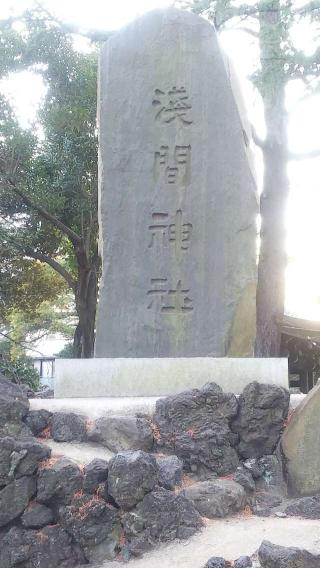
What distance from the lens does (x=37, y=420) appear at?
13.0 ft

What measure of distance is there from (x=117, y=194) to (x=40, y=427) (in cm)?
239

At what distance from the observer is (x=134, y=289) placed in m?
5.45

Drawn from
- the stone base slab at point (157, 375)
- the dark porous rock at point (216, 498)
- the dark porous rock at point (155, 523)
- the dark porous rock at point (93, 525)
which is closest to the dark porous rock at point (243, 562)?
the dark porous rock at point (155, 523)

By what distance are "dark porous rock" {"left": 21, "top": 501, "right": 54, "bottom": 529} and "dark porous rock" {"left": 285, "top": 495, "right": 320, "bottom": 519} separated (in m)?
1.40

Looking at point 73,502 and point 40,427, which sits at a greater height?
point 40,427

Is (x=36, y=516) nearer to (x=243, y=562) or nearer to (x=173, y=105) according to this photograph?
(x=243, y=562)

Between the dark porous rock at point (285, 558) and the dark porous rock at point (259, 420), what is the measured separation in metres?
1.18

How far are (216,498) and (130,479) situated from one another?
2.08 ft

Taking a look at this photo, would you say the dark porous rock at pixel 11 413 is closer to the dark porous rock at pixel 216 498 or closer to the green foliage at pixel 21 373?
the dark porous rock at pixel 216 498

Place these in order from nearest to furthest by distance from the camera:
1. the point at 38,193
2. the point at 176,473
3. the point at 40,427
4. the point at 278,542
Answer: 1. the point at 278,542
2. the point at 176,473
3. the point at 40,427
4. the point at 38,193

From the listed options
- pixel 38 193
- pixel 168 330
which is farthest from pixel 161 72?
pixel 38 193

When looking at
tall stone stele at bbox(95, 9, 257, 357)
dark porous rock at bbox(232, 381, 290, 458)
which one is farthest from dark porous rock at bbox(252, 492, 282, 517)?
tall stone stele at bbox(95, 9, 257, 357)

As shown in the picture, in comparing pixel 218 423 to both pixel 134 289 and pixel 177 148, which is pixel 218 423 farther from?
pixel 177 148

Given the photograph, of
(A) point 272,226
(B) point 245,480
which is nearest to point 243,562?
(B) point 245,480
